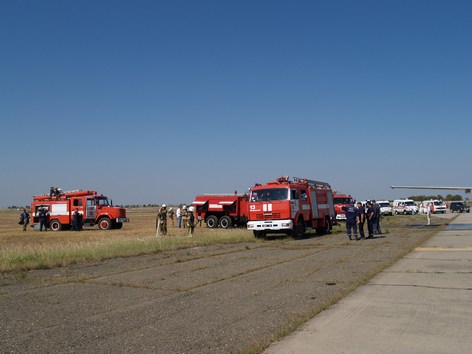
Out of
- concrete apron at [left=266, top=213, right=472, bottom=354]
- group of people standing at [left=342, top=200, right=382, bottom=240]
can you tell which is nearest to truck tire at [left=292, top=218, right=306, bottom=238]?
group of people standing at [left=342, top=200, right=382, bottom=240]

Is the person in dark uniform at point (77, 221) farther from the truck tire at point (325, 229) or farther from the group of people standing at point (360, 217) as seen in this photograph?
the group of people standing at point (360, 217)

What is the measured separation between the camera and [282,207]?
2150 centimetres

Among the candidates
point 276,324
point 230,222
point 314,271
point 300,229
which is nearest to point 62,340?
point 276,324

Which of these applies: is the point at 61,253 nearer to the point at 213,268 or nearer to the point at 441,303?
the point at 213,268

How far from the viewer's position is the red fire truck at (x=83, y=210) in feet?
114

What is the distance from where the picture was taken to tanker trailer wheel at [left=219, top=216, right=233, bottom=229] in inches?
1334

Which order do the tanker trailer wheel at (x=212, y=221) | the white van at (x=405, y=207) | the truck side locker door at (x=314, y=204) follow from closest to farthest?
the truck side locker door at (x=314, y=204) → the tanker trailer wheel at (x=212, y=221) → the white van at (x=405, y=207)

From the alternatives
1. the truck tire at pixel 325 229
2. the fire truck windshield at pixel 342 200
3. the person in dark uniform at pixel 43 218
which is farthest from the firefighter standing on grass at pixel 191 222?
the fire truck windshield at pixel 342 200

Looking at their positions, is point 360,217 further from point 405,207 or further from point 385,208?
point 405,207

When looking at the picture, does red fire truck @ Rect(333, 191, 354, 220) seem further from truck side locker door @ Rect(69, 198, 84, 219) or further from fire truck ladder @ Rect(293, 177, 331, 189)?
truck side locker door @ Rect(69, 198, 84, 219)

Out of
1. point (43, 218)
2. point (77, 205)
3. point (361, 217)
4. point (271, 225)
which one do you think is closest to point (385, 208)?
Answer: point (77, 205)

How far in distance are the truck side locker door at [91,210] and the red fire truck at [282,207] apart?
54.8 ft

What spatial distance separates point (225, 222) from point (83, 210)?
10.4 m

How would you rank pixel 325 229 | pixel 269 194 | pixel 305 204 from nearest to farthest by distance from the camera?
pixel 269 194 → pixel 305 204 → pixel 325 229
